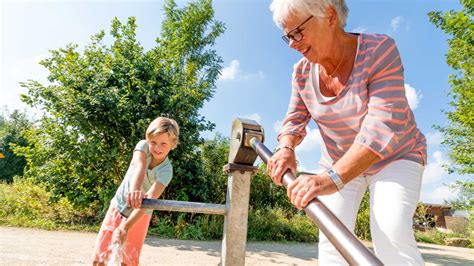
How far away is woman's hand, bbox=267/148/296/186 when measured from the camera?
1229 millimetres

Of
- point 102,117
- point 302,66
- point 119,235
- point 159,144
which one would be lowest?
point 119,235

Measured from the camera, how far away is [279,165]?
4.10 ft

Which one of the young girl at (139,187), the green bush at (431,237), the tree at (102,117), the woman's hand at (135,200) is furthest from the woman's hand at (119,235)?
the green bush at (431,237)

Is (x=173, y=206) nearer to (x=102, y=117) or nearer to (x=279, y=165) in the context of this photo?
(x=279, y=165)

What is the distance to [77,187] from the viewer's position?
25.4 feet

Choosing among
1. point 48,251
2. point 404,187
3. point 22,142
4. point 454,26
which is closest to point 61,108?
point 48,251

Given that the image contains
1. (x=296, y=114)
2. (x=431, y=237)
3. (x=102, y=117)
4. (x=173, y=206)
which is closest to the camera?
(x=173, y=206)

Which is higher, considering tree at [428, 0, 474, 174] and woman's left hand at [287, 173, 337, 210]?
tree at [428, 0, 474, 174]

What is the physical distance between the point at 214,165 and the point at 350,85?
9029 mm

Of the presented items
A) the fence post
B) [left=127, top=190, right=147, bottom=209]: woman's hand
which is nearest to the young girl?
[left=127, top=190, right=147, bottom=209]: woman's hand

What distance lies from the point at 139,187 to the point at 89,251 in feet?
12.4

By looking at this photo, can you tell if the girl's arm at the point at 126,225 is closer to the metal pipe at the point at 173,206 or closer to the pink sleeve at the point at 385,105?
the metal pipe at the point at 173,206

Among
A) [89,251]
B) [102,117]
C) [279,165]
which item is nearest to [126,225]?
[279,165]

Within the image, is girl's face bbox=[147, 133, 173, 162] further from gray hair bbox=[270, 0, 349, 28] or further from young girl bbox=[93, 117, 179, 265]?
gray hair bbox=[270, 0, 349, 28]
